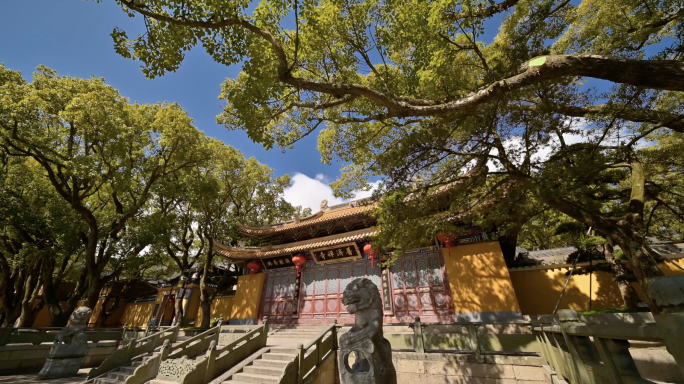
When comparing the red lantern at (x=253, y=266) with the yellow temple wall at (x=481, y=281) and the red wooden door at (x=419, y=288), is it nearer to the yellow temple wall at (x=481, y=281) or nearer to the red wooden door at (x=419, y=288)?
the red wooden door at (x=419, y=288)

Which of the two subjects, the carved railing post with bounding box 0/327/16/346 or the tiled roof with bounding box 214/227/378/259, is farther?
the tiled roof with bounding box 214/227/378/259

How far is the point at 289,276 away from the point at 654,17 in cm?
1270

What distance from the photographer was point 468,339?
5359mm

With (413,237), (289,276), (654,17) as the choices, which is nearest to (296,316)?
(289,276)

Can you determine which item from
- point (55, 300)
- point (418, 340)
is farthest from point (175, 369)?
point (55, 300)

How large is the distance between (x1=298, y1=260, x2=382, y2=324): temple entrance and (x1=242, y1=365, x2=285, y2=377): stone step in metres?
4.22

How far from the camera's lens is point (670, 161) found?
6363 millimetres

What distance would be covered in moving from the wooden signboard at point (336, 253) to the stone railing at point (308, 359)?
3963mm

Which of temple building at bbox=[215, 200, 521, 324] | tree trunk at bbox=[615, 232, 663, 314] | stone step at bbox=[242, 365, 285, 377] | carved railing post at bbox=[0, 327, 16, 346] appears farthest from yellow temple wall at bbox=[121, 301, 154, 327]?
tree trunk at bbox=[615, 232, 663, 314]

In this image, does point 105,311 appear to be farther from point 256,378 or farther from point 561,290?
point 561,290

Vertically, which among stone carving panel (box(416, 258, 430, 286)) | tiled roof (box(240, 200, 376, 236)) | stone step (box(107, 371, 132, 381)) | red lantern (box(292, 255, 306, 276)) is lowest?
stone step (box(107, 371, 132, 381))

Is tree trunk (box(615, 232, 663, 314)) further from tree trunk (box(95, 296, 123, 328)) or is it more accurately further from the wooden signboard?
tree trunk (box(95, 296, 123, 328))

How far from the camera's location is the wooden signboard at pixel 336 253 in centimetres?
1056

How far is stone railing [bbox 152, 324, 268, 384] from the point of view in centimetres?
568
